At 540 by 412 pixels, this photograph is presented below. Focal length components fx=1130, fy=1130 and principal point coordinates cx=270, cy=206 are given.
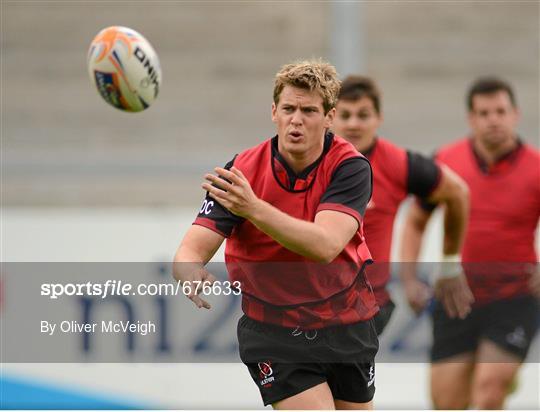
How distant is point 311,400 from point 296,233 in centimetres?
60

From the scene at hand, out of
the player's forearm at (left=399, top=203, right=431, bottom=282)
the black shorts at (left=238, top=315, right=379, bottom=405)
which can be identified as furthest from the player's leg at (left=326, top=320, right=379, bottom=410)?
the player's forearm at (left=399, top=203, right=431, bottom=282)

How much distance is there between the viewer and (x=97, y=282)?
6.55 meters

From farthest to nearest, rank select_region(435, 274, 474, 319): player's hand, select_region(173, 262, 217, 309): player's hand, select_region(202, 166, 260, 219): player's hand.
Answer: select_region(435, 274, 474, 319): player's hand
select_region(173, 262, 217, 309): player's hand
select_region(202, 166, 260, 219): player's hand

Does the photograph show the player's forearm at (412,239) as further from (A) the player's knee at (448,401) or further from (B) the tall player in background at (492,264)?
(A) the player's knee at (448,401)

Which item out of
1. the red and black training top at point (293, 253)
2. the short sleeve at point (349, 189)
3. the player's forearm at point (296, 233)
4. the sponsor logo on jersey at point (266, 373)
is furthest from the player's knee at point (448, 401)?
the player's forearm at point (296, 233)

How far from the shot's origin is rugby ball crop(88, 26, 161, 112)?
4598mm

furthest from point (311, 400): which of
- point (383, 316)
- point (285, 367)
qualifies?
point (383, 316)

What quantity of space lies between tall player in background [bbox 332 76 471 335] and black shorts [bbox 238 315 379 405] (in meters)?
1.07

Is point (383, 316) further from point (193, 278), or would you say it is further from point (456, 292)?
point (193, 278)

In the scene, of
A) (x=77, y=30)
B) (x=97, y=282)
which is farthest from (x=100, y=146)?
(x=97, y=282)

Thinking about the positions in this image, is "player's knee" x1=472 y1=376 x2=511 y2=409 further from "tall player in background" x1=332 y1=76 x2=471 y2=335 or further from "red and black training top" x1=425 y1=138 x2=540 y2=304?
"tall player in background" x1=332 y1=76 x2=471 y2=335

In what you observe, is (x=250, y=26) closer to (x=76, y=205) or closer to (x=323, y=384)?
(x=76, y=205)

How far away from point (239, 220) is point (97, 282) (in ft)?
9.90

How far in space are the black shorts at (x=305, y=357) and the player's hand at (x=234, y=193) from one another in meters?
0.59
